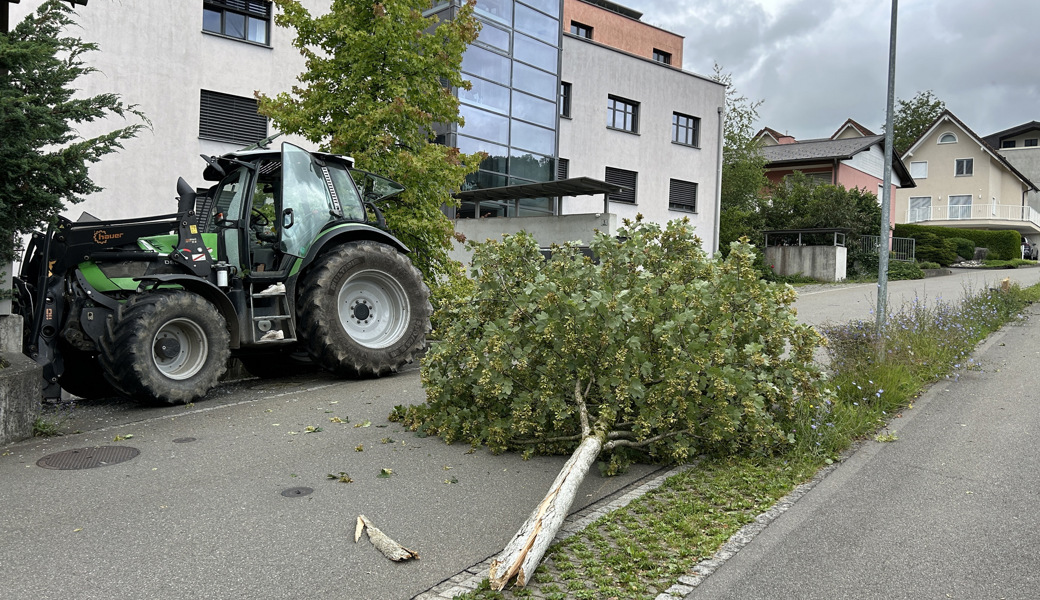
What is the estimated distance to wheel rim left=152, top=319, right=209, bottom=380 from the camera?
7.57 metres

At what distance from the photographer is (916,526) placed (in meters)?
4.55

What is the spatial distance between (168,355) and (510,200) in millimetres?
17348

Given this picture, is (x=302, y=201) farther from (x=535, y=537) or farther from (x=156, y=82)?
(x=156, y=82)

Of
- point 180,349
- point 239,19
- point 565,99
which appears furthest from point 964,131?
point 180,349

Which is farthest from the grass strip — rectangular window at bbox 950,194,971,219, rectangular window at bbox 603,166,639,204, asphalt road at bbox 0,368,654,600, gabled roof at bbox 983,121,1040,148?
gabled roof at bbox 983,121,1040,148

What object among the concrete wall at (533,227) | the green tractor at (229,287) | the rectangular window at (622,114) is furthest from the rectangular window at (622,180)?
the green tractor at (229,287)

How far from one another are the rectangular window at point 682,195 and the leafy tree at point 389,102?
64.0ft

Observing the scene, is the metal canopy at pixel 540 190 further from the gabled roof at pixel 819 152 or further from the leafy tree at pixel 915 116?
the leafy tree at pixel 915 116

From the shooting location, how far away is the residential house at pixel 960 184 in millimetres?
55906

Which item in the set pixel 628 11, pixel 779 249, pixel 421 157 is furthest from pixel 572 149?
pixel 628 11

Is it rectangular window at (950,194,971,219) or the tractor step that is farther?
rectangular window at (950,194,971,219)

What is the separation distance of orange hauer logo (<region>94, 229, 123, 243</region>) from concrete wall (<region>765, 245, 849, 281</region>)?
2707 cm

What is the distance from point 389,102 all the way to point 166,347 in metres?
5.82

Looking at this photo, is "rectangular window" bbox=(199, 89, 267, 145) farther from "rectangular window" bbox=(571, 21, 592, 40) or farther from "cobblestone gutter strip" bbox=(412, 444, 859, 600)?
"rectangular window" bbox=(571, 21, 592, 40)
